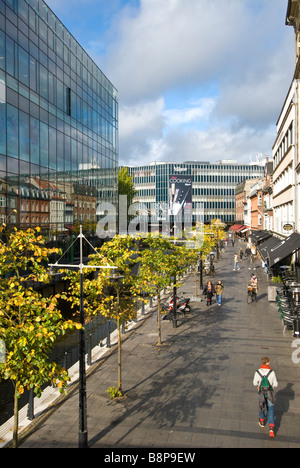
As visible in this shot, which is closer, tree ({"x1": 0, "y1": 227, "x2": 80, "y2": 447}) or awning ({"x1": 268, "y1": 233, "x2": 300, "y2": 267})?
tree ({"x1": 0, "y1": 227, "x2": 80, "y2": 447})

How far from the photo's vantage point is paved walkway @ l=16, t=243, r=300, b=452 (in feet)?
32.1

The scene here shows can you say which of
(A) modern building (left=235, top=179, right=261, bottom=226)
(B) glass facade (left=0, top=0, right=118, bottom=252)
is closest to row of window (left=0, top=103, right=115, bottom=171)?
(B) glass facade (left=0, top=0, right=118, bottom=252)

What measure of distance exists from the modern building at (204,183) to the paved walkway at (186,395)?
118 meters

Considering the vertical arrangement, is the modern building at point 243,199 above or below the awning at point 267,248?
above

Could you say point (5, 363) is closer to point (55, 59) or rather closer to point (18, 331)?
point (18, 331)

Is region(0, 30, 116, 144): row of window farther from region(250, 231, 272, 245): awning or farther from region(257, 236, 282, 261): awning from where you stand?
region(250, 231, 272, 245): awning

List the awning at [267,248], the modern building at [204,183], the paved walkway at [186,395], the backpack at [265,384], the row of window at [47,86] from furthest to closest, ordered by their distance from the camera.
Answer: the modern building at [204,183]
the awning at [267,248]
the row of window at [47,86]
the backpack at [265,384]
the paved walkway at [186,395]

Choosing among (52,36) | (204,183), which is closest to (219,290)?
(52,36)

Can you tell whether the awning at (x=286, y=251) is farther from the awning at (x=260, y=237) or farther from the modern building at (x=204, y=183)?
the modern building at (x=204, y=183)

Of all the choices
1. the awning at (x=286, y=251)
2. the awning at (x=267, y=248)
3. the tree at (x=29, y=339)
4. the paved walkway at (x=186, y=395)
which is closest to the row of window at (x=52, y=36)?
the awning at (x=286, y=251)

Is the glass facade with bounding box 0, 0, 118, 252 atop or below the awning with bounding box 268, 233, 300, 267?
atop

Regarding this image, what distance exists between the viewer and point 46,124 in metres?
32.2

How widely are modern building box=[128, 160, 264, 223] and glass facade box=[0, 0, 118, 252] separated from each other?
89.0 m

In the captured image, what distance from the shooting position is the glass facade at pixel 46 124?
26.3 metres
